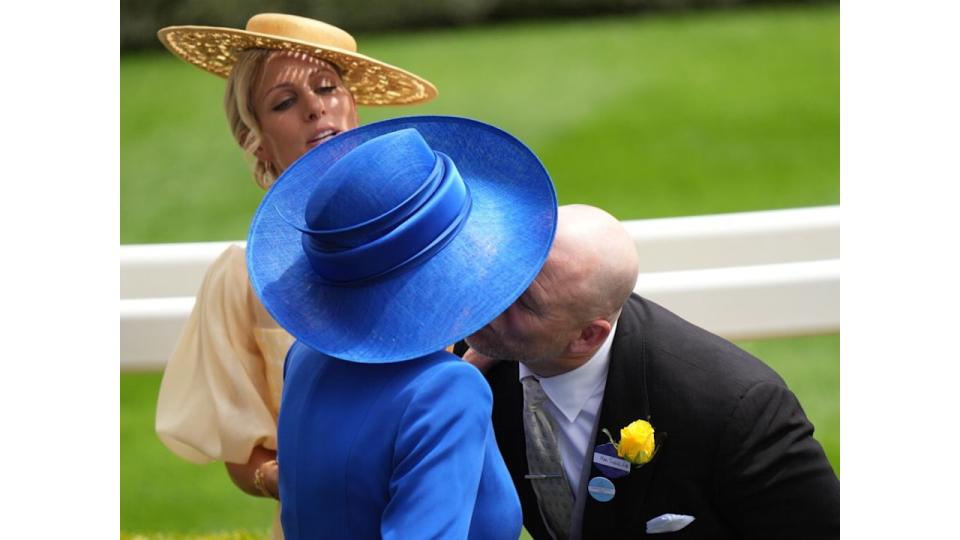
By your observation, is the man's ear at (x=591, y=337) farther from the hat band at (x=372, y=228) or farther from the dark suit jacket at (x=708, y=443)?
the hat band at (x=372, y=228)

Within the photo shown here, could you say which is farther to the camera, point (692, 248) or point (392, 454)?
point (692, 248)

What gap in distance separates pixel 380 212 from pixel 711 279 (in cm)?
154

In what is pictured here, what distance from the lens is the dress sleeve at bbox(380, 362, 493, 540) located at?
1.73m

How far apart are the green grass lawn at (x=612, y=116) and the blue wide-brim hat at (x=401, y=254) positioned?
4.89m

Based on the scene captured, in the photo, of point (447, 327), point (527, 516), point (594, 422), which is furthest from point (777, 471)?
point (447, 327)

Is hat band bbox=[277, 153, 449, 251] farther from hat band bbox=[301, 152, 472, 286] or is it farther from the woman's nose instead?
the woman's nose

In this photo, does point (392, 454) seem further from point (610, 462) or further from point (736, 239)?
point (736, 239)

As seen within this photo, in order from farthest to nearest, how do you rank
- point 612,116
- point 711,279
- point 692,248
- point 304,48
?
point 612,116
point 692,248
point 711,279
point 304,48

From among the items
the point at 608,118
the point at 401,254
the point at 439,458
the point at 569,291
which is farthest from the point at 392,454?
the point at 608,118

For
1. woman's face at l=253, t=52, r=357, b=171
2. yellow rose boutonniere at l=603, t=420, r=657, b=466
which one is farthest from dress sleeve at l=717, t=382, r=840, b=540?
woman's face at l=253, t=52, r=357, b=171

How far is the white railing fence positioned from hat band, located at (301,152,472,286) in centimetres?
130

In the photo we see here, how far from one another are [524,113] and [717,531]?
24.7 feet

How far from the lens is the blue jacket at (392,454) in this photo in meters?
1.75

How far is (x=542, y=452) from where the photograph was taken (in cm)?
252
